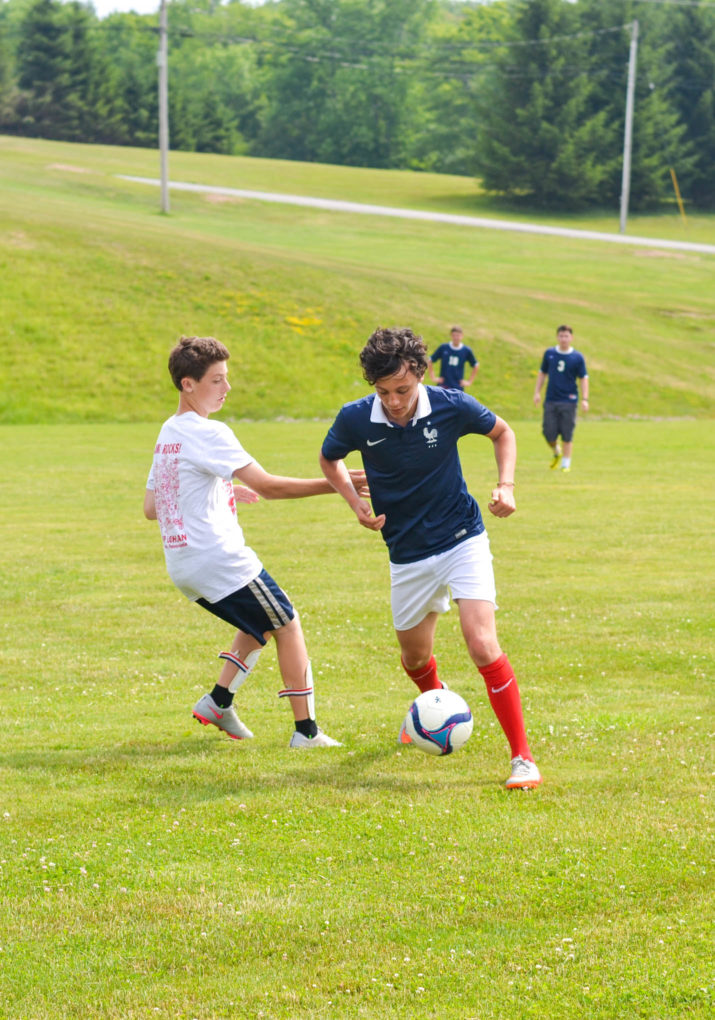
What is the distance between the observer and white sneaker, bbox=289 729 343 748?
7055 mm

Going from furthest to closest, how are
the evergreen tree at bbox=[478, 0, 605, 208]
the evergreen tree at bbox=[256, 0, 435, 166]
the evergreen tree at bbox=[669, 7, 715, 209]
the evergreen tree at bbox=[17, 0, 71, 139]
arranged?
the evergreen tree at bbox=[256, 0, 435, 166] → the evergreen tree at bbox=[17, 0, 71, 139] → the evergreen tree at bbox=[669, 7, 715, 209] → the evergreen tree at bbox=[478, 0, 605, 208]

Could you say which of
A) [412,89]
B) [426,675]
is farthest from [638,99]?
[426,675]

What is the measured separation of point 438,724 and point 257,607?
124cm

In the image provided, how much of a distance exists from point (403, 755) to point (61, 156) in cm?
7753

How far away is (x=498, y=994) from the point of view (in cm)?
404

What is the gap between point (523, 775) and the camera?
6.21 meters

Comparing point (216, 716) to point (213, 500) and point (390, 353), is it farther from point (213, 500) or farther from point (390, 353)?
point (390, 353)

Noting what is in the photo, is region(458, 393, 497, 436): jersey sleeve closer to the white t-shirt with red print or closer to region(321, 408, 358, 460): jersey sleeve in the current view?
region(321, 408, 358, 460): jersey sleeve

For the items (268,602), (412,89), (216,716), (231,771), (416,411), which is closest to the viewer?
(416,411)

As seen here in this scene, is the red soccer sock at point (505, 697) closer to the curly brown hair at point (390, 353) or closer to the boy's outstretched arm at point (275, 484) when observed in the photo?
the boy's outstretched arm at point (275, 484)

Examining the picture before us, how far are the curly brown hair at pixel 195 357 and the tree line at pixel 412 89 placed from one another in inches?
2159

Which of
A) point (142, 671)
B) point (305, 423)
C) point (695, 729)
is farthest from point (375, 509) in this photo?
point (305, 423)

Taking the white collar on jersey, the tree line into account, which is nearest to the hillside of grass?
the tree line

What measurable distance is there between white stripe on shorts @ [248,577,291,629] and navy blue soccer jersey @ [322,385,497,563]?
75cm
